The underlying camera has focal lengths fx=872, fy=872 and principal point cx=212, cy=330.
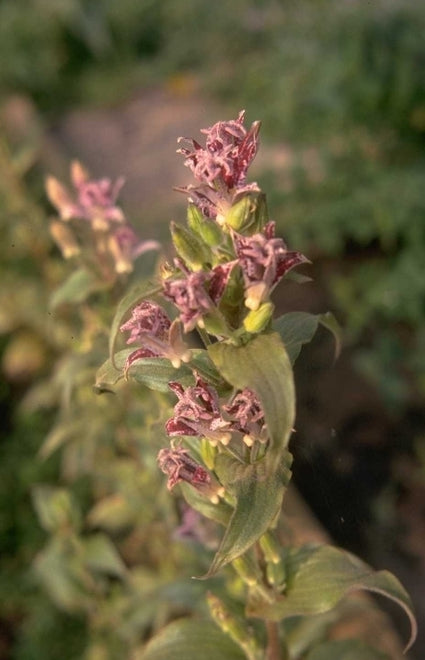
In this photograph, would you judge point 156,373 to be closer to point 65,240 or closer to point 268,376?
point 268,376

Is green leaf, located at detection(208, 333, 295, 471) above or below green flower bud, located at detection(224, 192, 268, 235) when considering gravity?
below

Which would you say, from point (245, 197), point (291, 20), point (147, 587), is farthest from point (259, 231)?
point (291, 20)

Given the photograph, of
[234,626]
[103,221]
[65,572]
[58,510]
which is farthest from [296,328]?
[65,572]

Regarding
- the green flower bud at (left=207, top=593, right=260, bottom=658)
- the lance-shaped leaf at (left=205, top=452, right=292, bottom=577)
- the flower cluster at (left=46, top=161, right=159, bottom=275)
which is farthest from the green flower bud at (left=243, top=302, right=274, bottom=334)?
the flower cluster at (left=46, top=161, right=159, bottom=275)

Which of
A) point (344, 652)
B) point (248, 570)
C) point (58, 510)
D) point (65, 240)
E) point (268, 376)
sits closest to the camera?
point (268, 376)

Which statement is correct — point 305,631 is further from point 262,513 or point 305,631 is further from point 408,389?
point 408,389

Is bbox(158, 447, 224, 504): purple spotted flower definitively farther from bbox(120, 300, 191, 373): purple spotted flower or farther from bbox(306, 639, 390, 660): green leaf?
bbox(306, 639, 390, 660): green leaf
